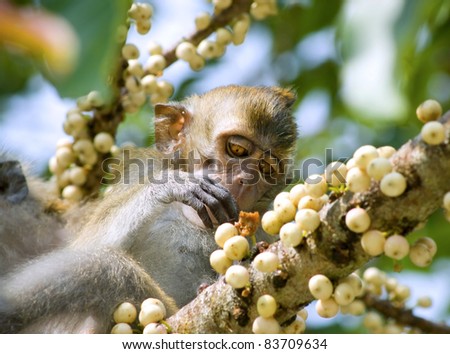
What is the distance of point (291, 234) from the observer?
275cm

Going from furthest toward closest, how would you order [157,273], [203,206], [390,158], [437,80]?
[437,80], [157,273], [203,206], [390,158]

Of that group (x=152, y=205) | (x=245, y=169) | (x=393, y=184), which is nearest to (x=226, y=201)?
(x=152, y=205)

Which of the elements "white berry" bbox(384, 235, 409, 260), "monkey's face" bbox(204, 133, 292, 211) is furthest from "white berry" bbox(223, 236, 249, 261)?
"monkey's face" bbox(204, 133, 292, 211)

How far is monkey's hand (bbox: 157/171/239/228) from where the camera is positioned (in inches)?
158

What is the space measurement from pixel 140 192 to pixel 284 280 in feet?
6.13

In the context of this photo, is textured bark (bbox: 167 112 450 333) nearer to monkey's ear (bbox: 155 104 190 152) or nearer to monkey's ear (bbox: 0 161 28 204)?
monkey's ear (bbox: 155 104 190 152)

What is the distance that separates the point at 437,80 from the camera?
6102 millimetres

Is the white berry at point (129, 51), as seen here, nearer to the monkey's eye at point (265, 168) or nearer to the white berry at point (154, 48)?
the white berry at point (154, 48)

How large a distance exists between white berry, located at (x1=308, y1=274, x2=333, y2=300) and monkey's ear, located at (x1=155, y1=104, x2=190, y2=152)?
269 centimetres

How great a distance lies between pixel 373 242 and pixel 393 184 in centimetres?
23

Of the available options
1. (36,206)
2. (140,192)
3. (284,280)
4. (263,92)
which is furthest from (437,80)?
(284,280)

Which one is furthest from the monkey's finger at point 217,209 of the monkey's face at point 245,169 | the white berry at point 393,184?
the white berry at point 393,184

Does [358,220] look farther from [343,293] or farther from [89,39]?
[89,39]
